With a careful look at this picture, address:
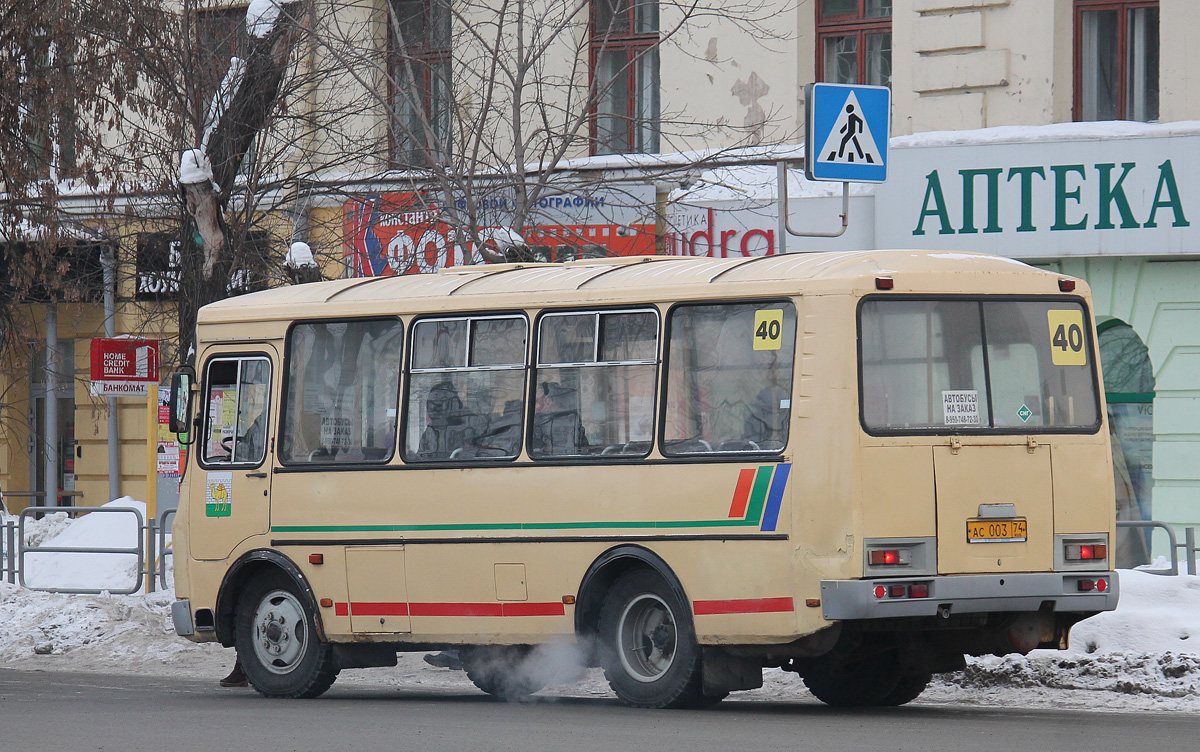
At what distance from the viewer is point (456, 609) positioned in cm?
1191

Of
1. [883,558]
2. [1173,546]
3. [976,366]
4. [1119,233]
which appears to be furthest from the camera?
[1119,233]

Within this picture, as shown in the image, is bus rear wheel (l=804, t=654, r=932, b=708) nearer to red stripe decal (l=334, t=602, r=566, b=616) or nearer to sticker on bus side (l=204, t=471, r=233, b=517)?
red stripe decal (l=334, t=602, r=566, b=616)

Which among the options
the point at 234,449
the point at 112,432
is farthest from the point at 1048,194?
the point at 112,432

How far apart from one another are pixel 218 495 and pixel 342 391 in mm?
1306

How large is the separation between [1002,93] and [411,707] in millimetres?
10706

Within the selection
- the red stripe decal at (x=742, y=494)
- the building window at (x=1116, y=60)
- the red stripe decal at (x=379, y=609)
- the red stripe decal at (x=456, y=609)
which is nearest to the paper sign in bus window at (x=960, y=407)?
the red stripe decal at (x=742, y=494)

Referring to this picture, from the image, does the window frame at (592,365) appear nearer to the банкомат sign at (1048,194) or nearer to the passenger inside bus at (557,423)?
the passenger inside bus at (557,423)

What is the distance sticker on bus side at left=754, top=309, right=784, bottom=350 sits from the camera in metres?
10.6

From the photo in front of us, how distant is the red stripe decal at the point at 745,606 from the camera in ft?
34.0

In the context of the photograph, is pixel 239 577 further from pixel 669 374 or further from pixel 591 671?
pixel 669 374

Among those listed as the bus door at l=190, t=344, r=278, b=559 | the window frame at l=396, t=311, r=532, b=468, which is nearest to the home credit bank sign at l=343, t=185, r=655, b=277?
the bus door at l=190, t=344, r=278, b=559

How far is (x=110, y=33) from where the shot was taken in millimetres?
20859

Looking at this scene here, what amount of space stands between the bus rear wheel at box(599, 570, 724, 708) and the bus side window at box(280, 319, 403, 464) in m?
1.97

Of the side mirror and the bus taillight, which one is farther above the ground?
the side mirror
